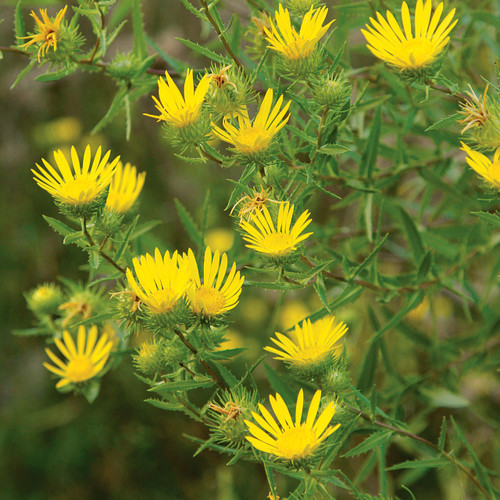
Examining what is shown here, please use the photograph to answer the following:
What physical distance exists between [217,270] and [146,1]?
64.5 inches

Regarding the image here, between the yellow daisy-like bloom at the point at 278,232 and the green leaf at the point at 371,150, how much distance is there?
247 millimetres

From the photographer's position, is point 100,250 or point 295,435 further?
point 100,250

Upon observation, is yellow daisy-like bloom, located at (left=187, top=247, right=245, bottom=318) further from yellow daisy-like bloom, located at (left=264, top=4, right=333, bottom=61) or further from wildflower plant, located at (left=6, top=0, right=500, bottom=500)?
yellow daisy-like bloom, located at (left=264, top=4, right=333, bottom=61)

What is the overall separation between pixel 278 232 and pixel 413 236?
1.04 ft

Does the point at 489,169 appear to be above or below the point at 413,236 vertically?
above

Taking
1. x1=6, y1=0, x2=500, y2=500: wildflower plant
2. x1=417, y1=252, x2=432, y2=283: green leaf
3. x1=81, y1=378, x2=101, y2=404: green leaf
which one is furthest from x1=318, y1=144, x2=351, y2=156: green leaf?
x1=81, y1=378, x2=101, y2=404: green leaf

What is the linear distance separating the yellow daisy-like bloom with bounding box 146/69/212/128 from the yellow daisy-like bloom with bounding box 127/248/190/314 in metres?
0.10

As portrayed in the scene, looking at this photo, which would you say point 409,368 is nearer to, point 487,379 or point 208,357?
point 487,379

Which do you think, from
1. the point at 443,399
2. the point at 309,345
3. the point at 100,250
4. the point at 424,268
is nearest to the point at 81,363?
the point at 100,250

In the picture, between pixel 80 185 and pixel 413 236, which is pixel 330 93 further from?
pixel 413 236

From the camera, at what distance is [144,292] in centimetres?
47

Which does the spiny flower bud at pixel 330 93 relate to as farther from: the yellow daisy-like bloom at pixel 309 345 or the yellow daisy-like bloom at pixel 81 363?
the yellow daisy-like bloom at pixel 81 363

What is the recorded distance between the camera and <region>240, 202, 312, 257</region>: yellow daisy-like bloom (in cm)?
45

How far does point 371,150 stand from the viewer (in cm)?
68
